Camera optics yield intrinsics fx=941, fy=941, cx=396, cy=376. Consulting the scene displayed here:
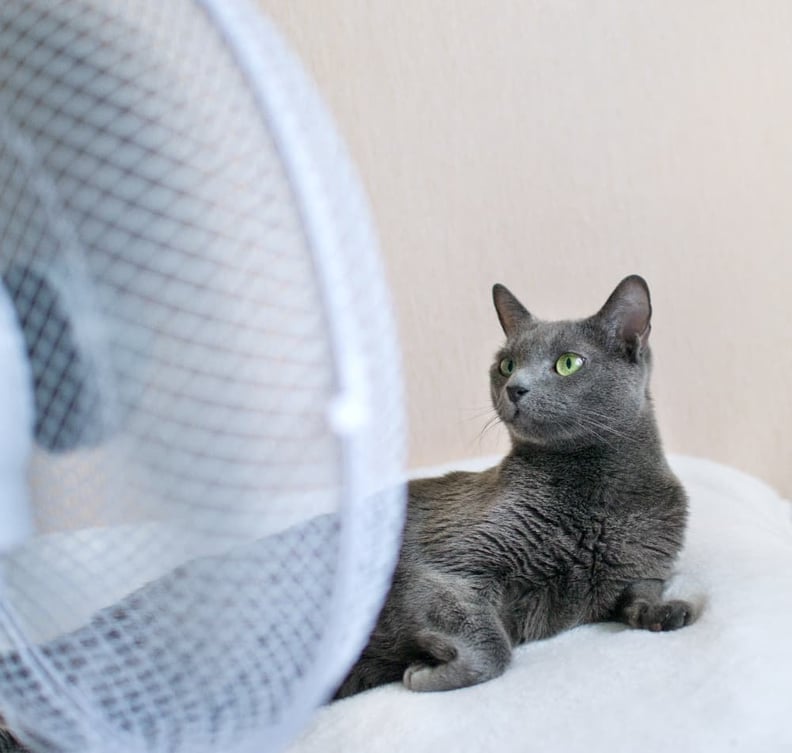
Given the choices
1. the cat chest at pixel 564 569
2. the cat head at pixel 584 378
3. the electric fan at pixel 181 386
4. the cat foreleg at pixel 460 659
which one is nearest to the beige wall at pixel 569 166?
the cat head at pixel 584 378

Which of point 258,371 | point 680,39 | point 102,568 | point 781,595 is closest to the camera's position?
point 258,371

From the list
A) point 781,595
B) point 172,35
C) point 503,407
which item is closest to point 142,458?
point 172,35

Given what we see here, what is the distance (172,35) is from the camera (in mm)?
609

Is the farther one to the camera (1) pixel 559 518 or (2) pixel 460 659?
(1) pixel 559 518

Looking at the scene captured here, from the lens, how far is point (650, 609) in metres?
1.10

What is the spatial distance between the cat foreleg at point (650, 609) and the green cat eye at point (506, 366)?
0.32m

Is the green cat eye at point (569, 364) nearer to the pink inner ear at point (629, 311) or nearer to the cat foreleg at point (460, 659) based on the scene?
the pink inner ear at point (629, 311)

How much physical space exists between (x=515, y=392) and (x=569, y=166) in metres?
0.75

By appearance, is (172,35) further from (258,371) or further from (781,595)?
(781,595)

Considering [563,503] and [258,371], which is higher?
[258,371]

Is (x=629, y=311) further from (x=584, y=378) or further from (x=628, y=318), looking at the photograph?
(x=584, y=378)

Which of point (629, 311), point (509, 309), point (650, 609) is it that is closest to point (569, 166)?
point (509, 309)

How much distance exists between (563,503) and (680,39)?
1037mm

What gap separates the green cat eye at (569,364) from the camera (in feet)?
3.91
